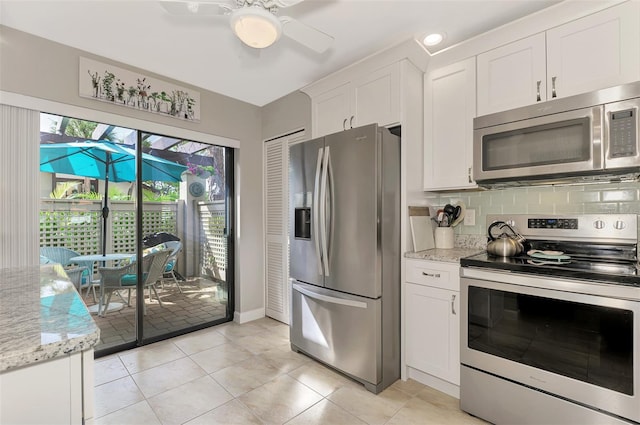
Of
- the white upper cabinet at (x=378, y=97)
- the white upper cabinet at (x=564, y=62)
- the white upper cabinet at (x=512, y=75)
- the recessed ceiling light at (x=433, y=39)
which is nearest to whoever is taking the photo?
the white upper cabinet at (x=564, y=62)

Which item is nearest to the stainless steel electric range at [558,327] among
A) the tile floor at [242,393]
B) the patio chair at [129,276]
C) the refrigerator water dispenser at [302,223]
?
the tile floor at [242,393]

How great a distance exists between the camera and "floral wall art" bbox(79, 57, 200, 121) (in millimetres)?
2422

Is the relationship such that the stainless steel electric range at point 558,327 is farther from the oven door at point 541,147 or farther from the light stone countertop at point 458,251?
the oven door at point 541,147

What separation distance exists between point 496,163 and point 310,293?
5.50 ft

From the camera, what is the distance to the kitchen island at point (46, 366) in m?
0.61

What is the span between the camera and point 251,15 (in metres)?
1.39

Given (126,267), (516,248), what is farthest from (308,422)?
(126,267)

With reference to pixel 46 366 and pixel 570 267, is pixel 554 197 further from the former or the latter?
pixel 46 366

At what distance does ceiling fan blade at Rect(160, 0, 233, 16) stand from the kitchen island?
52.7 inches

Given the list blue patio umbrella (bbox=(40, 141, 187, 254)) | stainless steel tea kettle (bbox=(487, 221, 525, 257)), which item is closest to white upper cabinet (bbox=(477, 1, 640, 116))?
stainless steel tea kettle (bbox=(487, 221, 525, 257))

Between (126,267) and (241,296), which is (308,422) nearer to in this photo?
(241,296)

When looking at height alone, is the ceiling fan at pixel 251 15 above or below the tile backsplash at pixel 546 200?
above

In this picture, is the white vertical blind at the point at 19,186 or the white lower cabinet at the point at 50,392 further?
the white vertical blind at the point at 19,186

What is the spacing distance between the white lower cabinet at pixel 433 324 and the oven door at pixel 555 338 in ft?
0.34
